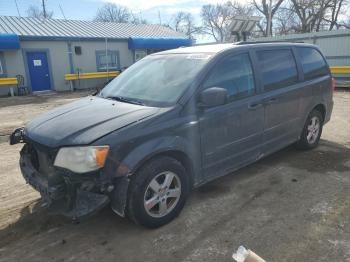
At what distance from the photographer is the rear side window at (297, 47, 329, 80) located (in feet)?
17.4

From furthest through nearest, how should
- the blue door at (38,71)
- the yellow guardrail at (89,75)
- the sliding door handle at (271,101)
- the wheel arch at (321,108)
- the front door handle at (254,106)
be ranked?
the yellow guardrail at (89,75)
the blue door at (38,71)
the wheel arch at (321,108)
the sliding door handle at (271,101)
the front door handle at (254,106)

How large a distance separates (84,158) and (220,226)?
1.56 m

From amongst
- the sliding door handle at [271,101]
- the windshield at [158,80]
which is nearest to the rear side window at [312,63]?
the sliding door handle at [271,101]

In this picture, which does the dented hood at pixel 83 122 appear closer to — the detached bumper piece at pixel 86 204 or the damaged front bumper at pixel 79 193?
the damaged front bumper at pixel 79 193

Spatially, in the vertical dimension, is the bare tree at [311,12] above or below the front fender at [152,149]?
above

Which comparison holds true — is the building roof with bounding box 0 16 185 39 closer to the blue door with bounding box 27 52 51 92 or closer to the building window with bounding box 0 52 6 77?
the blue door with bounding box 27 52 51 92

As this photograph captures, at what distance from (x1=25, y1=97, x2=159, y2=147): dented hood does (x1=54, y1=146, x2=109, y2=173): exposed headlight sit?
67 millimetres

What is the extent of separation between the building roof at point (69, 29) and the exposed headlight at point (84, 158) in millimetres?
17411

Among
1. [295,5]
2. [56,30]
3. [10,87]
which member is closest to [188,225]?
[10,87]

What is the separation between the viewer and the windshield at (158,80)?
3.69 metres

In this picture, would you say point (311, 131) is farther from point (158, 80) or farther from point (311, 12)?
point (311, 12)

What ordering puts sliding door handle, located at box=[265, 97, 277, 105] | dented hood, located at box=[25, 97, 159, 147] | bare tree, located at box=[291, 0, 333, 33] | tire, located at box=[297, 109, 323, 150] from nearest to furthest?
dented hood, located at box=[25, 97, 159, 147]
sliding door handle, located at box=[265, 97, 277, 105]
tire, located at box=[297, 109, 323, 150]
bare tree, located at box=[291, 0, 333, 33]

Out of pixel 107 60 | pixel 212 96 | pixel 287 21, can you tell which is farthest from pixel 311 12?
pixel 212 96

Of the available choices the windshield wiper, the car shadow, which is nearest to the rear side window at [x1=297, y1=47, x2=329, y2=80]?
the car shadow
